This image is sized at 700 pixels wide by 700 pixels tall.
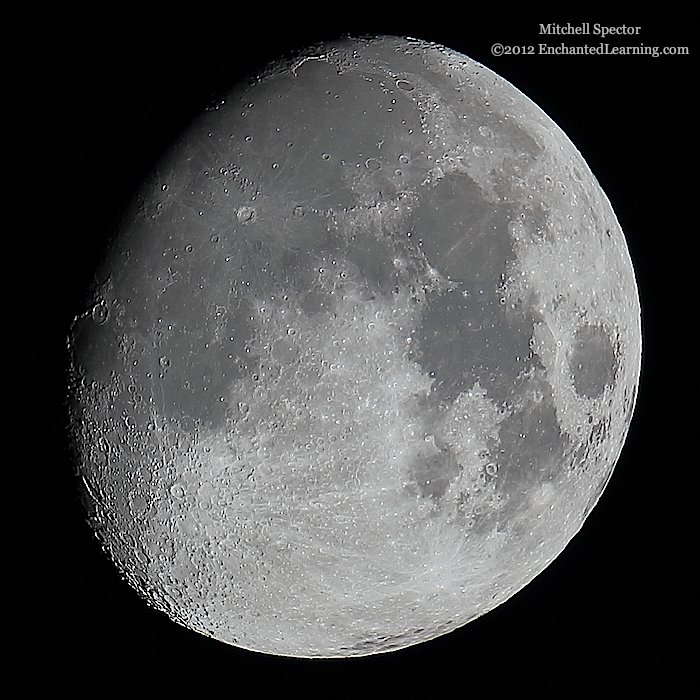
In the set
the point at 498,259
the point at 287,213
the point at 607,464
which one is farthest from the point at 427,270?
the point at 607,464

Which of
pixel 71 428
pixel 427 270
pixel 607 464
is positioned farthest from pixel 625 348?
pixel 71 428

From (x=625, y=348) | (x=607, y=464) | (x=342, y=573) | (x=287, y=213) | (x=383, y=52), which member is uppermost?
(x=383, y=52)

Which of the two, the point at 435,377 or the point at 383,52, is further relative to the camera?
the point at 383,52

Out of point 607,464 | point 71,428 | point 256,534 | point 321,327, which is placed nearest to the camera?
point 321,327

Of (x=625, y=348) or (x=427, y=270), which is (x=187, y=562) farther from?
(x=625, y=348)

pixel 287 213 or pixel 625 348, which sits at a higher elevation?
pixel 287 213

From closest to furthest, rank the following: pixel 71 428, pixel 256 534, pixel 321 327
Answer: pixel 321 327
pixel 256 534
pixel 71 428
